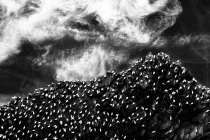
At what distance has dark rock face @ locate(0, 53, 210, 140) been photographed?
29094mm

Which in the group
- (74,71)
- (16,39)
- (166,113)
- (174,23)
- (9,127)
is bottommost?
(166,113)

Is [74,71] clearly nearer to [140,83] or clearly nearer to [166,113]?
[140,83]

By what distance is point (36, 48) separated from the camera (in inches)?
1581

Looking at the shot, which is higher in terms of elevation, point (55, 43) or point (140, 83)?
point (55, 43)

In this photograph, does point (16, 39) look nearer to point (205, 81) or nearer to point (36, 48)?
point (36, 48)

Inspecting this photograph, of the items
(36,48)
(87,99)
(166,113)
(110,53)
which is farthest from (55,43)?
(166,113)

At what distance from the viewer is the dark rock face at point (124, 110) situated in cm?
2909

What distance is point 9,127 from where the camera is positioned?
30.3m

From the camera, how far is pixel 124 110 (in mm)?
29750

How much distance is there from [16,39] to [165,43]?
55.3ft

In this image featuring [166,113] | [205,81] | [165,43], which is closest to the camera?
[166,113]

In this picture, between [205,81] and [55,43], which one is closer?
[205,81]

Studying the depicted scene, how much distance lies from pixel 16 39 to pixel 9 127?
13489 mm

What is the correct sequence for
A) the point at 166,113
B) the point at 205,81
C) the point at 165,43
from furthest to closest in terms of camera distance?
the point at 165,43
the point at 205,81
the point at 166,113
